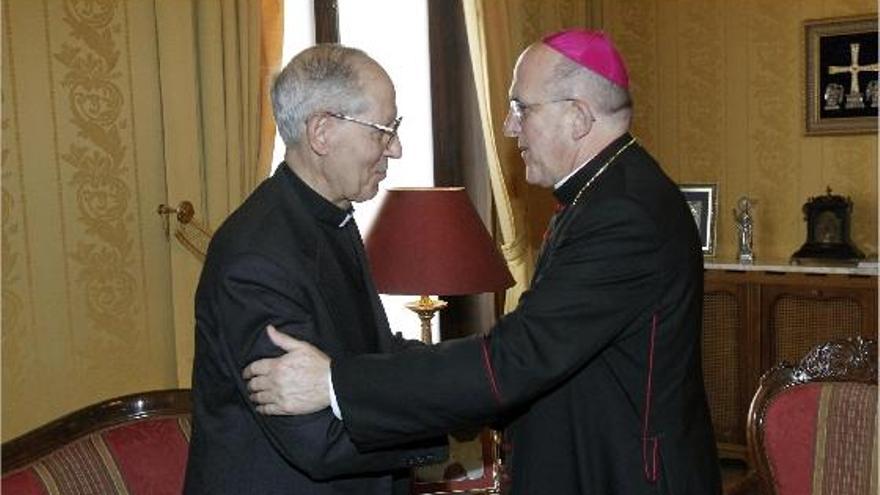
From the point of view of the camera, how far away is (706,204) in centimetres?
515

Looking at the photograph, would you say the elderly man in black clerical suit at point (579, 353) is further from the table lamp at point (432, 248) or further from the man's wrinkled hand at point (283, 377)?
the table lamp at point (432, 248)

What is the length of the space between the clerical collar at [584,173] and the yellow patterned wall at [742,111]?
11.3 ft

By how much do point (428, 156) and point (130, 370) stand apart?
1754 millimetres

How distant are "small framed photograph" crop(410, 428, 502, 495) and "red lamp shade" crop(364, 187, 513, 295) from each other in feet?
1.24

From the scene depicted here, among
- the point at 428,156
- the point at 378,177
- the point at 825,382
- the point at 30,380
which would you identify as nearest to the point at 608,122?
the point at 378,177

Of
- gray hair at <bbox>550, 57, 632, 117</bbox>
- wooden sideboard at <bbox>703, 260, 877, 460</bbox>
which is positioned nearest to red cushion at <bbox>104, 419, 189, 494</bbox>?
gray hair at <bbox>550, 57, 632, 117</bbox>

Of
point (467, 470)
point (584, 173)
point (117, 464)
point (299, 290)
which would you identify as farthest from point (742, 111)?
point (299, 290)

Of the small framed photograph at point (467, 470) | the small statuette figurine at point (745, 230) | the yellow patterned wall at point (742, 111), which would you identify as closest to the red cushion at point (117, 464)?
the small framed photograph at point (467, 470)

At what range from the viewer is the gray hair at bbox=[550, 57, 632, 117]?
6.31 feet

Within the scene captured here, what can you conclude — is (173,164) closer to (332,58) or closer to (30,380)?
(30,380)

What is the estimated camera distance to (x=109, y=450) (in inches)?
84.4

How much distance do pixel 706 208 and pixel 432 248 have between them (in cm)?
291

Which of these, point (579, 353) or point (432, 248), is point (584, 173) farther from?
point (432, 248)

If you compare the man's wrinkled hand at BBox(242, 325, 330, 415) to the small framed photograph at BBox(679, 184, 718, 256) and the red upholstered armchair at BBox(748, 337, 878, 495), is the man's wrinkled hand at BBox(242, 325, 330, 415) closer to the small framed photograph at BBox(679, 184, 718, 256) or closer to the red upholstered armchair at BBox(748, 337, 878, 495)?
the red upholstered armchair at BBox(748, 337, 878, 495)
